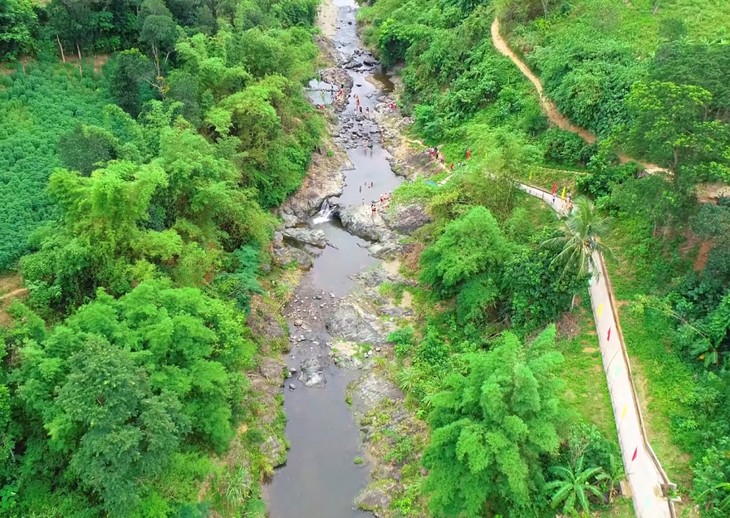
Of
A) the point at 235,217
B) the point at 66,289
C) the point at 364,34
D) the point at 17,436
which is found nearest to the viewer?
the point at 17,436

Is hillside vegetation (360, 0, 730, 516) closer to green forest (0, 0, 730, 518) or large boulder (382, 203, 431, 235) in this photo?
green forest (0, 0, 730, 518)

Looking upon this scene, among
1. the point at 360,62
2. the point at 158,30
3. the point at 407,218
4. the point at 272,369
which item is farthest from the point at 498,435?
the point at 360,62

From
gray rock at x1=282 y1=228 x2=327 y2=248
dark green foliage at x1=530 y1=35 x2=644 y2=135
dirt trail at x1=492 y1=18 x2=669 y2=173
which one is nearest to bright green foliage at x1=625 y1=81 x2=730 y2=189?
dirt trail at x1=492 y1=18 x2=669 y2=173

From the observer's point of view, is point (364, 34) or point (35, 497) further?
point (364, 34)

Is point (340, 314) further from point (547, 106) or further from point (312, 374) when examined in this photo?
point (547, 106)

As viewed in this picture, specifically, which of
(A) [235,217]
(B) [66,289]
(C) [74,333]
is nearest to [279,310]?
(A) [235,217]

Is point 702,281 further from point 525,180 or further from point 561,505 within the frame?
point 525,180

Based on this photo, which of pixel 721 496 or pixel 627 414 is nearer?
pixel 721 496

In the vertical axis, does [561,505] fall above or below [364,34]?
below
